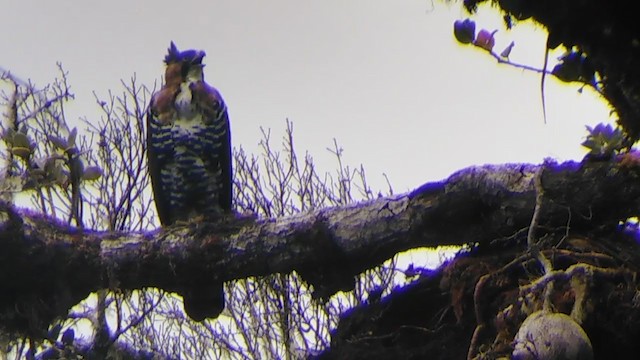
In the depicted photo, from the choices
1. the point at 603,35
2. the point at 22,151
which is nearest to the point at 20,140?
the point at 22,151

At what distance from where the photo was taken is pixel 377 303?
4.57 metres

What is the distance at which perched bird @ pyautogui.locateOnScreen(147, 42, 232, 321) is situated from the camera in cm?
612

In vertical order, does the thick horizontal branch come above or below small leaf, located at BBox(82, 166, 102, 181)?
below

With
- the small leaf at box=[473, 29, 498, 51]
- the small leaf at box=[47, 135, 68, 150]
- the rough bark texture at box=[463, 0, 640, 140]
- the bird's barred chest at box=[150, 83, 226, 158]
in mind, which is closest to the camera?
the rough bark texture at box=[463, 0, 640, 140]

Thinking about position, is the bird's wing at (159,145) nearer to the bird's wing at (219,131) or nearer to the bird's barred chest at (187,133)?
the bird's barred chest at (187,133)

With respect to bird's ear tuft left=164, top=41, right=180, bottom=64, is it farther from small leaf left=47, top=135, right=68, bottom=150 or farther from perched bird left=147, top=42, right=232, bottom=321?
small leaf left=47, top=135, right=68, bottom=150

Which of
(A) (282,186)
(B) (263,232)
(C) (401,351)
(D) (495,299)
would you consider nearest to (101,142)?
(A) (282,186)

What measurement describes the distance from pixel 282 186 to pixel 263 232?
434 centimetres

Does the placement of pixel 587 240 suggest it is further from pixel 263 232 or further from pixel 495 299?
pixel 263 232

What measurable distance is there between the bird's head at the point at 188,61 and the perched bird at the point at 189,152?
8.0 inches

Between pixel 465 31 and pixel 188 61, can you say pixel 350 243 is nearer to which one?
pixel 465 31

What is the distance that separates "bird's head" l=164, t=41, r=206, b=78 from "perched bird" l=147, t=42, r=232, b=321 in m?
0.20

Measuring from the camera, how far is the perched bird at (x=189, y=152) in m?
6.12

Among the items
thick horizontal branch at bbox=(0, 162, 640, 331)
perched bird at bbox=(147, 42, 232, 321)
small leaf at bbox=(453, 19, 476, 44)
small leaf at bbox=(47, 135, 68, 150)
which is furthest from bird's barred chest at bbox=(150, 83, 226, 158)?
small leaf at bbox=(453, 19, 476, 44)
